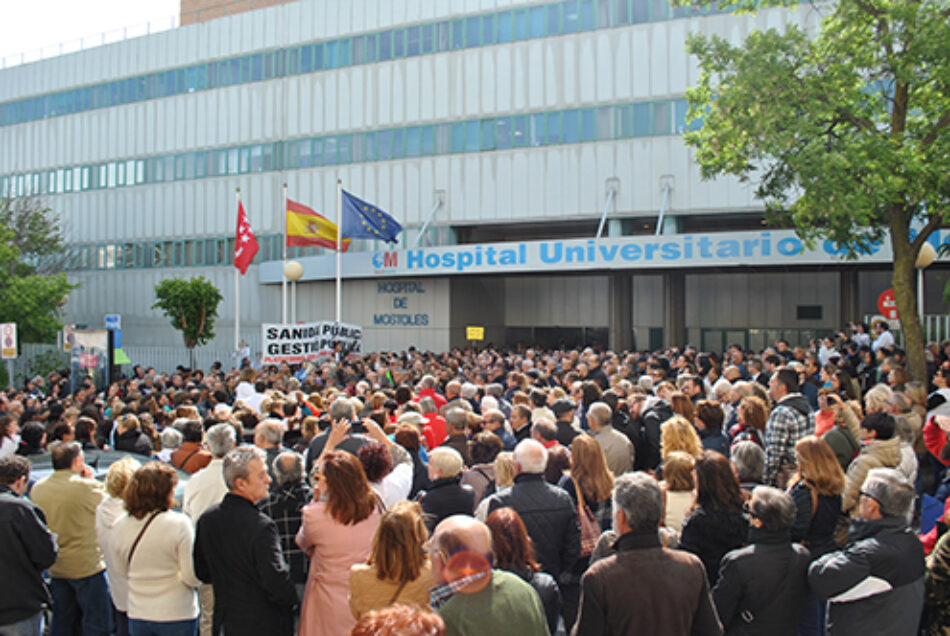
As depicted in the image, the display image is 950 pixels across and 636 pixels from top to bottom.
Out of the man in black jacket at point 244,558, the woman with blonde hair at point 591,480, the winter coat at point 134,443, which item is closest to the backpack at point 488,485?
the woman with blonde hair at point 591,480

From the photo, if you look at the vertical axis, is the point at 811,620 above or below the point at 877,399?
below

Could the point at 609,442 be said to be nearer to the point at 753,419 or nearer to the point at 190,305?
the point at 753,419

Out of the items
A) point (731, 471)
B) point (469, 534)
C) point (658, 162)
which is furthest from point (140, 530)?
point (658, 162)

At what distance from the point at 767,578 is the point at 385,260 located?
27.5 m

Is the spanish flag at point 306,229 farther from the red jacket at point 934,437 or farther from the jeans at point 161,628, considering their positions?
the jeans at point 161,628

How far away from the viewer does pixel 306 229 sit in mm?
23516

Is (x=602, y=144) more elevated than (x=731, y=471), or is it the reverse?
(x=602, y=144)

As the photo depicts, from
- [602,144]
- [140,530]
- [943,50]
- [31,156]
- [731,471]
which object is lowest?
[140,530]

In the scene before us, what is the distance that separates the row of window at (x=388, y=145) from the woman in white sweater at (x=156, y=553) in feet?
87.2

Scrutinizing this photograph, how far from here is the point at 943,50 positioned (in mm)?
12469

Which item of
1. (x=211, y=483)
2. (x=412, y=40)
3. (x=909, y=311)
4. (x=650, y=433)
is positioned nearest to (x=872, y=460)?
(x=650, y=433)

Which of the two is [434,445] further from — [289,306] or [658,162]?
[289,306]

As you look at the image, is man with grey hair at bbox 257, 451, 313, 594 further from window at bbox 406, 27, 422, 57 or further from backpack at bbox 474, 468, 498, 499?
window at bbox 406, 27, 422, 57

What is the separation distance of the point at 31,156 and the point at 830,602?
51.0 m
